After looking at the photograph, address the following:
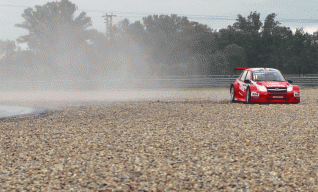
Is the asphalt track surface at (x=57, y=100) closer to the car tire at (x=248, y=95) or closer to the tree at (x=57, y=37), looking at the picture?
the car tire at (x=248, y=95)

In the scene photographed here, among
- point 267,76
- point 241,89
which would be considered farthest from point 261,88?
point 267,76

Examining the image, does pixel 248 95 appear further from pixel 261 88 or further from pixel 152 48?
pixel 152 48

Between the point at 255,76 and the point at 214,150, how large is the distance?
1083 cm

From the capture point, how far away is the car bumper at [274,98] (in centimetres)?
1675

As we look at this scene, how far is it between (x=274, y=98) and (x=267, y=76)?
1597mm

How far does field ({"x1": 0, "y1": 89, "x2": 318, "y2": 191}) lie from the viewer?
5.36 meters

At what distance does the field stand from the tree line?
45.2m

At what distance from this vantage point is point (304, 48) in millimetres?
70875

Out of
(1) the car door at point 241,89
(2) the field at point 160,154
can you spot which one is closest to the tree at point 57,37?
(1) the car door at point 241,89

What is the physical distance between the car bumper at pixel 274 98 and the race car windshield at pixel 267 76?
109 centimetres

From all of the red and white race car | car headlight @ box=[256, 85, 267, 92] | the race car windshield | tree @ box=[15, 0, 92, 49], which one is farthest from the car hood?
tree @ box=[15, 0, 92, 49]

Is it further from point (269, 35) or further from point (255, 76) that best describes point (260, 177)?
point (269, 35)

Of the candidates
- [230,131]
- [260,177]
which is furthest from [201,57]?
[260,177]

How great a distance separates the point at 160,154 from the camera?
7207 millimetres
